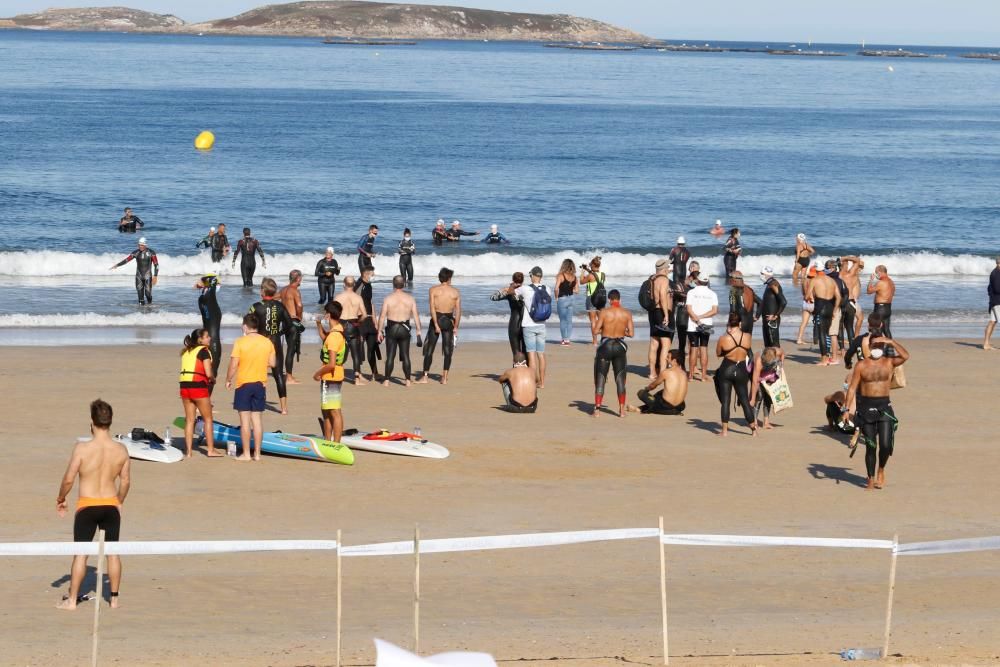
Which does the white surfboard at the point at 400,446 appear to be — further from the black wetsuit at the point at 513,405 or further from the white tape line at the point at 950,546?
the white tape line at the point at 950,546

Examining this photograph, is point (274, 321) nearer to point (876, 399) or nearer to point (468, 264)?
point (876, 399)

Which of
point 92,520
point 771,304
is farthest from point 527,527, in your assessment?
point 771,304

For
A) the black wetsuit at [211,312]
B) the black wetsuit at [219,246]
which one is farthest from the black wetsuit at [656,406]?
the black wetsuit at [219,246]

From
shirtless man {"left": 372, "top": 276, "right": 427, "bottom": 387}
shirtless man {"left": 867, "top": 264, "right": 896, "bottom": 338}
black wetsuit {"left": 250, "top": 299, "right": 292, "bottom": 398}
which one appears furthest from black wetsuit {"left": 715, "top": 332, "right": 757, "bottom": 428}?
black wetsuit {"left": 250, "top": 299, "right": 292, "bottom": 398}

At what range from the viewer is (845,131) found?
81875mm

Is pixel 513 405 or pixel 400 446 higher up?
pixel 400 446

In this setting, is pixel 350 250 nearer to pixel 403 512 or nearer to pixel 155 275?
pixel 155 275

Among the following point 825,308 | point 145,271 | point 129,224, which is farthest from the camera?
point 129,224

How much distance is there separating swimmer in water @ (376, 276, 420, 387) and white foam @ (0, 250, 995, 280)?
1484 cm

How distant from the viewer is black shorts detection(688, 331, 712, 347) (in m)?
19.7

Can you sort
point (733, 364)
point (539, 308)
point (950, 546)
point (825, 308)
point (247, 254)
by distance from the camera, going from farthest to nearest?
1. point (247, 254)
2. point (825, 308)
3. point (539, 308)
4. point (733, 364)
5. point (950, 546)

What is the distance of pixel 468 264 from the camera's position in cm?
3597

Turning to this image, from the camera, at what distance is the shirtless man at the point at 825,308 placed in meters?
21.3

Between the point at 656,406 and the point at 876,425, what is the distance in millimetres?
4115
